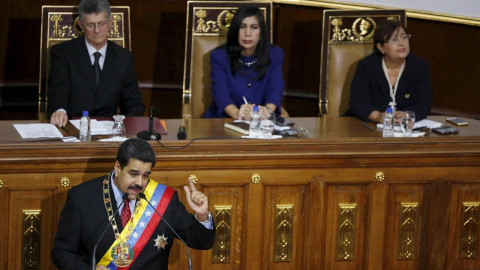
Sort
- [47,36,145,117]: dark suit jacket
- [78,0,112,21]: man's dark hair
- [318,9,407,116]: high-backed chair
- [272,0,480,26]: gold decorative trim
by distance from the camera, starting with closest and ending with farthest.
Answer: [78,0,112,21]: man's dark hair < [47,36,145,117]: dark suit jacket < [318,9,407,116]: high-backed chair < [272,0,480,26]: gold decorative trim

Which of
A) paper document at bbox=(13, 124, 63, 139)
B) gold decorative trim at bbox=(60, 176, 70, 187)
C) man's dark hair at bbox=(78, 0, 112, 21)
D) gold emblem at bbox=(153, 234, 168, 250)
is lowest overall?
gold emblem at bbox=(153, 234, 168, 250)

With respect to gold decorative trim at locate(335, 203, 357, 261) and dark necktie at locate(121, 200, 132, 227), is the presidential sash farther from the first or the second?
gold decorative trim at locate(335, 203, 357, 261)

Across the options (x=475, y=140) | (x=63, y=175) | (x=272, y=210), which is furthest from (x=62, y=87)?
(x=475, y=140)

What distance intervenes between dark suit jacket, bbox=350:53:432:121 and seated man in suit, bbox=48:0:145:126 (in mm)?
1260

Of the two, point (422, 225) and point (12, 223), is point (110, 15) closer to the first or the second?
point (12, 223)

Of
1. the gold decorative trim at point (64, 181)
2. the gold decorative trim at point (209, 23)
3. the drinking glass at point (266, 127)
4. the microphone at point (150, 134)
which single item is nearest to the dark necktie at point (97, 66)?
the gold decorative trim at point (209, 23)

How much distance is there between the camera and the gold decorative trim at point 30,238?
4.09 metres

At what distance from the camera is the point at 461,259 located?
15.0 ft

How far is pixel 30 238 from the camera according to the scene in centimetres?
411

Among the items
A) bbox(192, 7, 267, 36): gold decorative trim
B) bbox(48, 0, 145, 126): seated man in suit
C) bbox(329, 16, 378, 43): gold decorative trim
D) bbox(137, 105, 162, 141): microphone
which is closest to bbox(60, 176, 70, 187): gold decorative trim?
bbox(137, 105, 162, 141): microphone

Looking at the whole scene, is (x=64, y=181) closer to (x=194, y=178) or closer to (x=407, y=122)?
(x=194, y=178)

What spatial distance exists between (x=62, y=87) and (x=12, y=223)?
1.29 meters

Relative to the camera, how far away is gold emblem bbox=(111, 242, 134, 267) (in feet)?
11.6

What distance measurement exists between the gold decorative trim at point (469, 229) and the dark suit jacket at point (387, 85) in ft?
3.04
